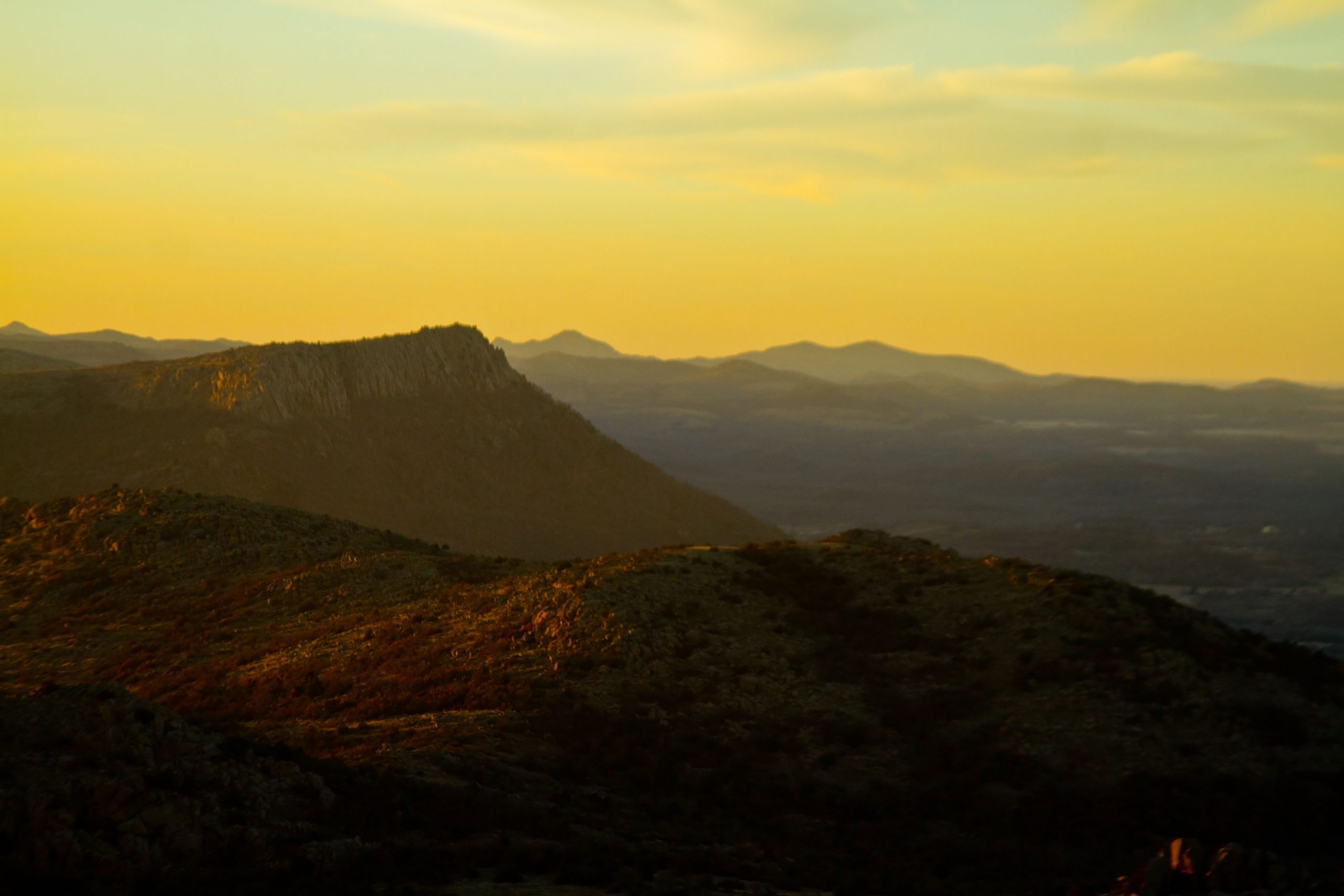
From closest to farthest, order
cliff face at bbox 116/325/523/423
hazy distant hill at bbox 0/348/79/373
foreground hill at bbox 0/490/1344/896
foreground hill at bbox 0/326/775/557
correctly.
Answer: foreground hill at bbox 0/490/1344/896
foreground hill at bbox 0/326/775/557
cliff face at bbox 116/325/523/423
hazy distant hill at bbox 0/348/79/373

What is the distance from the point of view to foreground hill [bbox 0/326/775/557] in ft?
281

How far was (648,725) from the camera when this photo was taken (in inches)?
1206

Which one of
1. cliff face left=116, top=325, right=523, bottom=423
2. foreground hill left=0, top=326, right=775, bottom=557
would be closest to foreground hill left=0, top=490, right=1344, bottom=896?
foreground hill left=0, top=326, right=775, bottom=557

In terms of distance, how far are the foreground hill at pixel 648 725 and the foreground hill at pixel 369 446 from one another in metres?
37.6

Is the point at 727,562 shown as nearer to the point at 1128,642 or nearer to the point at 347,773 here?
the point at 1128,642

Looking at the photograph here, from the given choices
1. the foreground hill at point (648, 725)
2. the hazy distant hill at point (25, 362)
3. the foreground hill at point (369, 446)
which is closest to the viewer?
the foreground hill at point (648, 725)

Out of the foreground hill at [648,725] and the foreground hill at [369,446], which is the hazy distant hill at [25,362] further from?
the foreground hill at [648,725]

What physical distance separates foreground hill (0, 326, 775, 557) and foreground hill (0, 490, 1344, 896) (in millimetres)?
37561

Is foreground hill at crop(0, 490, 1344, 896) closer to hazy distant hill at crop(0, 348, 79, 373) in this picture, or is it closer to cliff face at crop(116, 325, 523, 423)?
cliff face at crop(116, 325, 523, 423)

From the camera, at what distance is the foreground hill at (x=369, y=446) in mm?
85625

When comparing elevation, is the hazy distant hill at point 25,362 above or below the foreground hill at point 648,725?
above

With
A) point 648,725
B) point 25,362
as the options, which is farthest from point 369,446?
point 25,362

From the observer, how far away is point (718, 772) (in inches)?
1116

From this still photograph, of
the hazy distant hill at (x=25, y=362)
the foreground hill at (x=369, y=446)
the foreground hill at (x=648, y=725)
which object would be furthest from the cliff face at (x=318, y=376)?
the hazy distant hill at (x=25, y=362)
